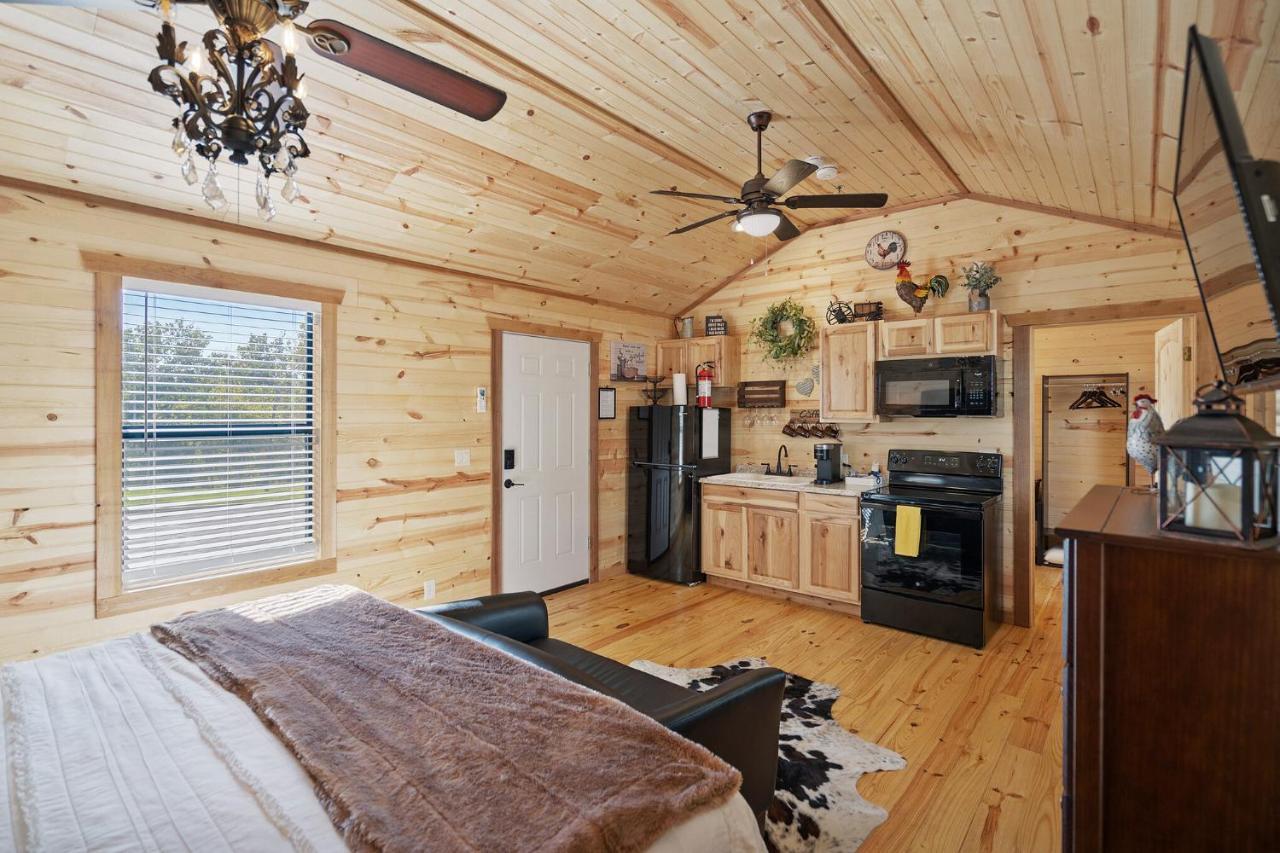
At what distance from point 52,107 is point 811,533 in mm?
4545

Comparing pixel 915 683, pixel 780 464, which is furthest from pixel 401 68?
pixel 780 464

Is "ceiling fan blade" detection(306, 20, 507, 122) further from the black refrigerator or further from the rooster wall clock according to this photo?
the rooster wall clock

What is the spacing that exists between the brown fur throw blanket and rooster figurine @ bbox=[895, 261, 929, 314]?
149 inches

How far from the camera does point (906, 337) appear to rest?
170 inches

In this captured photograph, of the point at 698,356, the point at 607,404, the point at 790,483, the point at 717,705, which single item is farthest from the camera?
the point at 698,356

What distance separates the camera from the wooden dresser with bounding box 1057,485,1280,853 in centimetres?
114

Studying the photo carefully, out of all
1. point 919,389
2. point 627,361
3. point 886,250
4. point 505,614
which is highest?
point 886,250

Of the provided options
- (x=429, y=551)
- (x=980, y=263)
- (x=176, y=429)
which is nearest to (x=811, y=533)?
(x=980, y=263)

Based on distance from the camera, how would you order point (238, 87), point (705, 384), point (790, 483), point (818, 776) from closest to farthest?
point (238, 87)
point (818, 776)
point (790, 483)
point (705, 384)

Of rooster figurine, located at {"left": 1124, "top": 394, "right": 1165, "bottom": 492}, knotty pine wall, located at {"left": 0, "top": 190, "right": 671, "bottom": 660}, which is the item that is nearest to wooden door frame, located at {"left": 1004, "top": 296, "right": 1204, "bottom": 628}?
rooster figurine, located at {"left": 1124, "top": 394, "right": 1165, "bottom": 492}

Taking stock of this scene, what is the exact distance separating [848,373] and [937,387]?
0.62 metres

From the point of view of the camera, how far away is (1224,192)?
1.11 meters

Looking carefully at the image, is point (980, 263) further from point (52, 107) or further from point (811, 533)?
point (52, 107)

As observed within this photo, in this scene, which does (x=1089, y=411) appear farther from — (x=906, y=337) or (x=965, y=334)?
(x=906, y=337)
